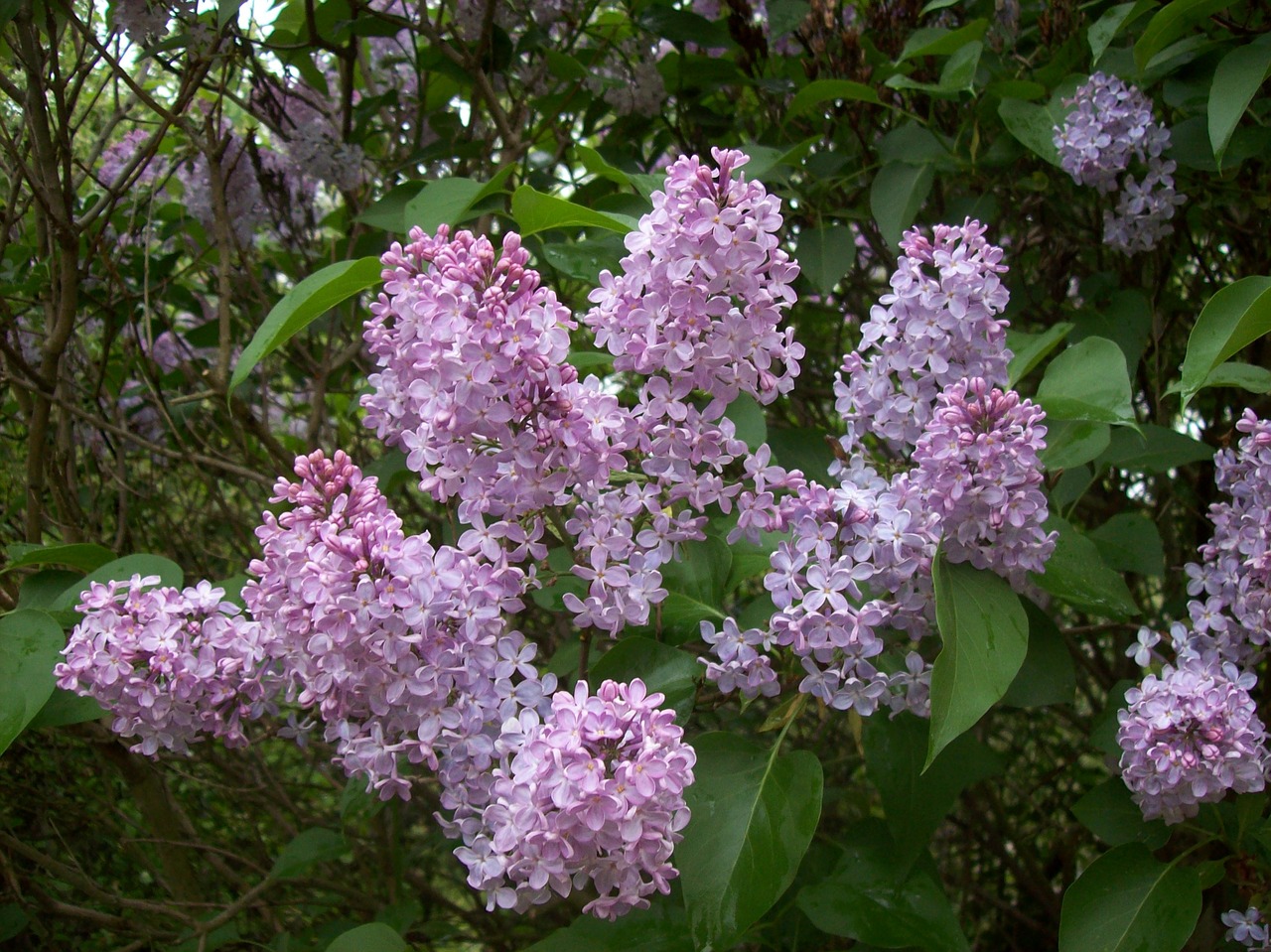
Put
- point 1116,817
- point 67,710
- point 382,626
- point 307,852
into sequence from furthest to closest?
point 307,852 → point 1116,817 → point 67,710 → point 382,626

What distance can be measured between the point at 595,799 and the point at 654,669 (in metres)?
0.34

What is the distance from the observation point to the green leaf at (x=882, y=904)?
4.41 feet

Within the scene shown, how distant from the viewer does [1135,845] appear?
4.70ft

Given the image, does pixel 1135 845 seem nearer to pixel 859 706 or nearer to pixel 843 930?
pixel 843 930

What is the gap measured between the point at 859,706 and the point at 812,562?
0.57 ft

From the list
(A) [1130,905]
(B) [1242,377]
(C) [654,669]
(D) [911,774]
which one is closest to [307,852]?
(C) [654,669]

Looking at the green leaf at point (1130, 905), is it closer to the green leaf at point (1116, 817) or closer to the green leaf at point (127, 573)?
the green leaf at point (1116, 817)

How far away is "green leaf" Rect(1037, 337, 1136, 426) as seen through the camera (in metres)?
1.24

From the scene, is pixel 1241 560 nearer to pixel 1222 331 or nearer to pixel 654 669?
pixel 1222 331

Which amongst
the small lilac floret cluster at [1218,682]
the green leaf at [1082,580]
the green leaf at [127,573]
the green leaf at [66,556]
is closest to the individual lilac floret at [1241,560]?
the small lilac floret cluster at [1218,682]

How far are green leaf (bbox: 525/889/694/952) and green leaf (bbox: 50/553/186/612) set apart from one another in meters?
0.69

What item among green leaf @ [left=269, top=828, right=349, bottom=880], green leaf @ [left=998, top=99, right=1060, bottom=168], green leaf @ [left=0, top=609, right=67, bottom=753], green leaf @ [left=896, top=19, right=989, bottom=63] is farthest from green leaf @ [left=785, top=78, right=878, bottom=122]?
green leaf @ [left=269, top=828, right=349, bottom=880]

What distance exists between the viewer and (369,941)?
4.42ft

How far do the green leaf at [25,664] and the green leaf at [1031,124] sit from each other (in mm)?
1603
